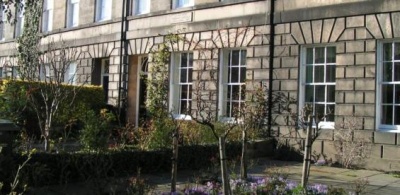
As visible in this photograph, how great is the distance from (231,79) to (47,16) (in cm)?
1349

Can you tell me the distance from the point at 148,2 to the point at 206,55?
4.57 m

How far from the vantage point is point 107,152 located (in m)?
10.7

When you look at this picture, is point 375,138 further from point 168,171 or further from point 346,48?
point 168,171

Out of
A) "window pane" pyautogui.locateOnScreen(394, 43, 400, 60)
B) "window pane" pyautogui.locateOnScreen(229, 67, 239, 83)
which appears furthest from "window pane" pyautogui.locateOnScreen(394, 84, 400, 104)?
"window pane" pyautogui.locateOnScreen(229, 67, 239, 83)

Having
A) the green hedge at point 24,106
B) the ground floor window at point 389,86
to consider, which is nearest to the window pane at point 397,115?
the ground floor window at point 389,86

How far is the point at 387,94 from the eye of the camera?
13.5 m

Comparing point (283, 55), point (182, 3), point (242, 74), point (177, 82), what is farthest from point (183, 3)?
point (283, 55)

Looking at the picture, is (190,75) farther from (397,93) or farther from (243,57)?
(397,93)

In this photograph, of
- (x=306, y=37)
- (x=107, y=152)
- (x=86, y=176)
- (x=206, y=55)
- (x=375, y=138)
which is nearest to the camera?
(x=86, y=176)

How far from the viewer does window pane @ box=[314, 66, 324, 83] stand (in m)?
14.8

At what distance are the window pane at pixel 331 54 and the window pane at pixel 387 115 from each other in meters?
1.97

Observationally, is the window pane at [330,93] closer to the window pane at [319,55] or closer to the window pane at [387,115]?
the window pane at [319,55]

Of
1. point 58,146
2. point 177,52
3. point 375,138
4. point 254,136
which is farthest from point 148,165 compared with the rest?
point 177,52

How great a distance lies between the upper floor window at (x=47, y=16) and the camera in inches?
1035
